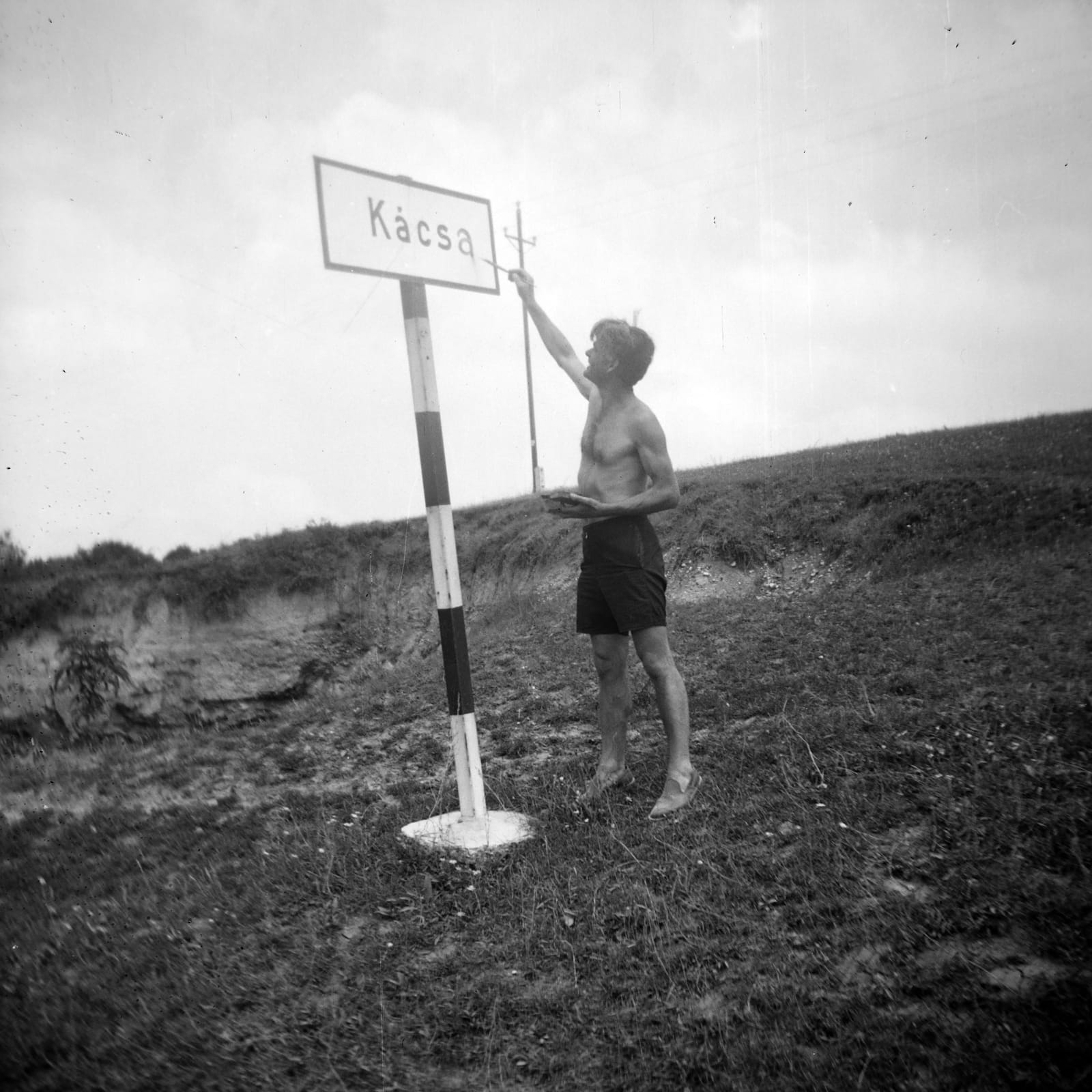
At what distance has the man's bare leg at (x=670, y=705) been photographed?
4160 millimetres

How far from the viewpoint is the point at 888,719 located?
15.4ft

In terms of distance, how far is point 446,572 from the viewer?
13.9ft

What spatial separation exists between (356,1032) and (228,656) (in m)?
13.3

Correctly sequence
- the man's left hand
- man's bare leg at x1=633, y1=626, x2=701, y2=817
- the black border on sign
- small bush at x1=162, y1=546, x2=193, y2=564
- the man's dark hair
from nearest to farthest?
the black border on sign → the man's left hand → man's bare leg at x1=633, y1=626, x2=701, y2=817 → the man's dark hair → small bush at x1=162, y1=546, x2=193, y2=564

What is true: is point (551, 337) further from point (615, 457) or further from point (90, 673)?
point (90, 673)

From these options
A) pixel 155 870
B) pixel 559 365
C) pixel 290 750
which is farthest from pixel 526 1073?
pixel 290 750

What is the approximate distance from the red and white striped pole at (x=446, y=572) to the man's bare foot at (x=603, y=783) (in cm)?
54

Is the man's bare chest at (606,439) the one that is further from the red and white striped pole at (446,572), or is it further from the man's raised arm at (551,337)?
the red and white striped pole at (446,572)

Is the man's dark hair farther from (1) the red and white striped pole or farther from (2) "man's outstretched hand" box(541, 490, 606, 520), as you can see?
(1) the red and white striped pole

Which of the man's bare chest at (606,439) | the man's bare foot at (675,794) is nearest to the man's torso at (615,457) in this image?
the man's bare chest at (606,439)

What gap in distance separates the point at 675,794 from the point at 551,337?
2.51 meters

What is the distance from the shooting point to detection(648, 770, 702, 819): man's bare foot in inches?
160

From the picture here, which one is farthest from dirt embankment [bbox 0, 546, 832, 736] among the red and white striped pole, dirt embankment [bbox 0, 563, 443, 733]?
the red and white striped pole

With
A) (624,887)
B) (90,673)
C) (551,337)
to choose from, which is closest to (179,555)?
(90,673)
